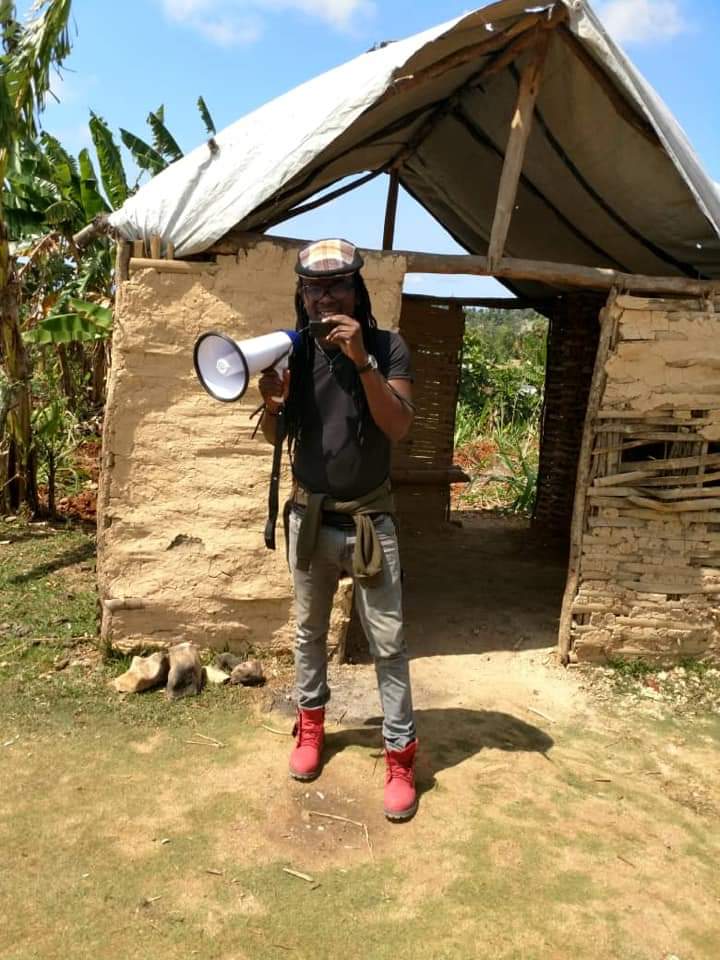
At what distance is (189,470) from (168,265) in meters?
1.03

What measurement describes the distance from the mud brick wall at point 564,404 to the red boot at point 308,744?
15.4ft

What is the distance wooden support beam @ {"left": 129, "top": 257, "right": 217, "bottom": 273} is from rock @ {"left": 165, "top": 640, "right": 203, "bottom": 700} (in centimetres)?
192

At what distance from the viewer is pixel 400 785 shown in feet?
10.0

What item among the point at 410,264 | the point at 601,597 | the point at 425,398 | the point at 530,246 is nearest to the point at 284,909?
the point at 601,597

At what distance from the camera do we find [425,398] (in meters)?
7.16

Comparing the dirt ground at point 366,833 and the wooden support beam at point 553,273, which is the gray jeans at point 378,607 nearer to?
the dirt ground at point 366,833

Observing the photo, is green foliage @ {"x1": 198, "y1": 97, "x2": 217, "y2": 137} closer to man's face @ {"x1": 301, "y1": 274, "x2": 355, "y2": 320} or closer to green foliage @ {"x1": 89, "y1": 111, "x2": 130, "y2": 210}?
green foliage @ {"x1": 89, "y1": 111, "x2": 130, "y2": 210}

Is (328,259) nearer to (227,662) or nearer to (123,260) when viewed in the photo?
(123,260)

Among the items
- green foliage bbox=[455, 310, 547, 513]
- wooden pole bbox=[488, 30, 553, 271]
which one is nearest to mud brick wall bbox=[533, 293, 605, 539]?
green foliage bbox=[455, 310, 547, 513]

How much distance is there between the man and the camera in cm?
277

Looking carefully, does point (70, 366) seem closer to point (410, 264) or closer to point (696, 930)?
point (410, 264)

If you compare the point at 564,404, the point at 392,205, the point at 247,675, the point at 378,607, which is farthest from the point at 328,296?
the point at 564,404

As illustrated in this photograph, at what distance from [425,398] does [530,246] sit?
1.84 m

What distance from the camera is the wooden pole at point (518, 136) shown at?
3.92 meters
